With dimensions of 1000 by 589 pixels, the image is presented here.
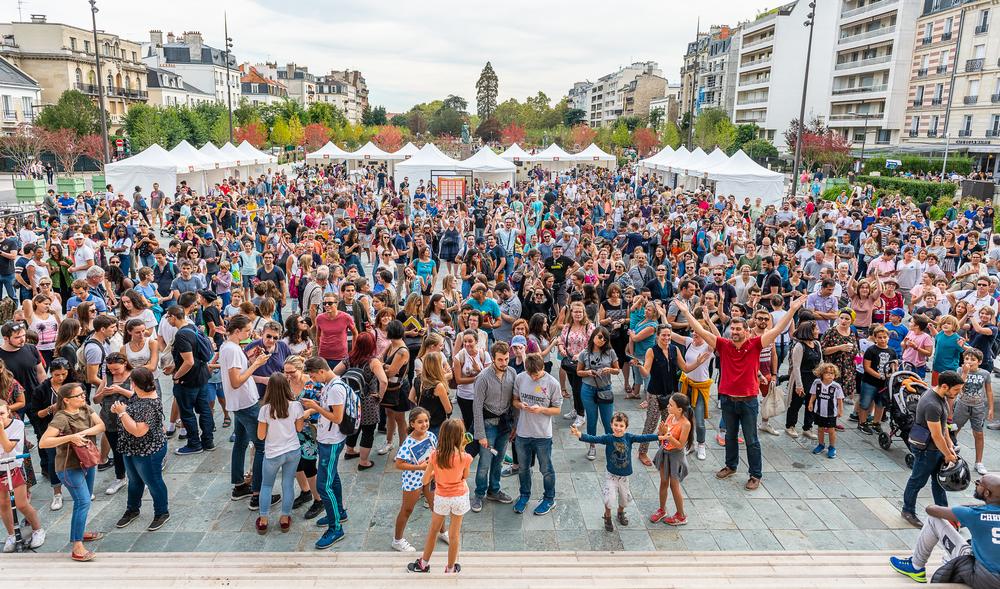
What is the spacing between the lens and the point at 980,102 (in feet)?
138

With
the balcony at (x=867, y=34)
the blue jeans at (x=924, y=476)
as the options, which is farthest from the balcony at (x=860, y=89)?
the blue jeans at (x=924, y=476)

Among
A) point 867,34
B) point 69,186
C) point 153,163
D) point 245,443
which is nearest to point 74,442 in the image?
point 245,443

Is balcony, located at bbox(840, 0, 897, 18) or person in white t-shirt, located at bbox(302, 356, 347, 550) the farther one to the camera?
balcony, located at bbox(840, 0, 897, 18)

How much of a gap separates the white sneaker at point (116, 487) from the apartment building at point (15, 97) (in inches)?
2070

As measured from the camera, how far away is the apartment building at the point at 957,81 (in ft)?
134

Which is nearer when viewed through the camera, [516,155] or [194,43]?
[516,155]

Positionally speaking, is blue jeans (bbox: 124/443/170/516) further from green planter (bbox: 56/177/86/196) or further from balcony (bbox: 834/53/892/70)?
balcony (bbox: 834/53/892/70)

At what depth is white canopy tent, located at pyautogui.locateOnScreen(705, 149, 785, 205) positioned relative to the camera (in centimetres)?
2191

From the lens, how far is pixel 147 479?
5.25 metres

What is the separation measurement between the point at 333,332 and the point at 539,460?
8.56 feet

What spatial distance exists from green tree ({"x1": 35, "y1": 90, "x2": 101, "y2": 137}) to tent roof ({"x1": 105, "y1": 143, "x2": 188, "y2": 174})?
24.8m

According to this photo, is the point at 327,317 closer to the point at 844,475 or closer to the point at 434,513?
the point at 434,513

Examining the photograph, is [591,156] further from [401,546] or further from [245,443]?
[401,546]

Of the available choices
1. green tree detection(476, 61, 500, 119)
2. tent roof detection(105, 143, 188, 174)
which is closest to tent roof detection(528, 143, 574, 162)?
tent roof detection(105, 143, 188, 174)
